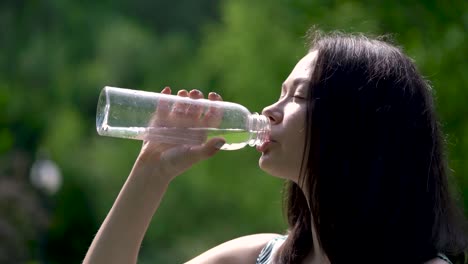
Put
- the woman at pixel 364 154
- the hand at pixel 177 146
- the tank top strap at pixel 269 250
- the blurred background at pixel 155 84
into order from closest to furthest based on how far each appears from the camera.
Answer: the woman at pixel 364 154 → the hand at pixel 177 146 → the tank top strap at pixel 269 250 → the blurred background at pixel 155 84

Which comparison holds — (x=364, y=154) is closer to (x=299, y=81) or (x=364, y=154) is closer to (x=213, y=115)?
(x=299, y=81)

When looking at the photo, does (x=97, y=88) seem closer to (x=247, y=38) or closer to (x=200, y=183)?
(x=200, y=183)

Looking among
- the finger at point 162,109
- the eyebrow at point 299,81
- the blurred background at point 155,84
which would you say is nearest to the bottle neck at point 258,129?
the eyebrow at point 299,81

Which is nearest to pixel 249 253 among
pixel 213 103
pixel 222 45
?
pixel 213 103

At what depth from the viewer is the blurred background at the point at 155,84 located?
5.09 m

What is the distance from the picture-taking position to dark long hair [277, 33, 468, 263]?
2.47 m

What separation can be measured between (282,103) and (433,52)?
2.58 m

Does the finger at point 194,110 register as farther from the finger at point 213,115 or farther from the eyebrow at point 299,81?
the eyebrow at point 299,81

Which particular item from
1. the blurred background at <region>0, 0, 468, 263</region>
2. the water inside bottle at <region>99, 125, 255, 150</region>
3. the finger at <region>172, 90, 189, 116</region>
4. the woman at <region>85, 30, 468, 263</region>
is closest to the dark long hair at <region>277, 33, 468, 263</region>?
the woman at <region>85, 30, 468, 263</region>

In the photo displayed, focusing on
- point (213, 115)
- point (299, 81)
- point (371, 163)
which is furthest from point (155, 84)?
point (371, 163)

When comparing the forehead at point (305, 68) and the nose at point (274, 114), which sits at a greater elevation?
the forehead at point (305, 68)

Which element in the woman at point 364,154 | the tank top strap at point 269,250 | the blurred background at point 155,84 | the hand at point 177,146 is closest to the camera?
the woman at point 364,154

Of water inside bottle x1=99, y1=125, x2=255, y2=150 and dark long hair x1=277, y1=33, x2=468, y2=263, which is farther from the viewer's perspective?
water inside bottle x1=99, y1=125, x2=255, y2=150

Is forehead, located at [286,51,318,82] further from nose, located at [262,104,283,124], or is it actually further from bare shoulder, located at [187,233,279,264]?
bare shoulder, located at [187,233,279,264]
